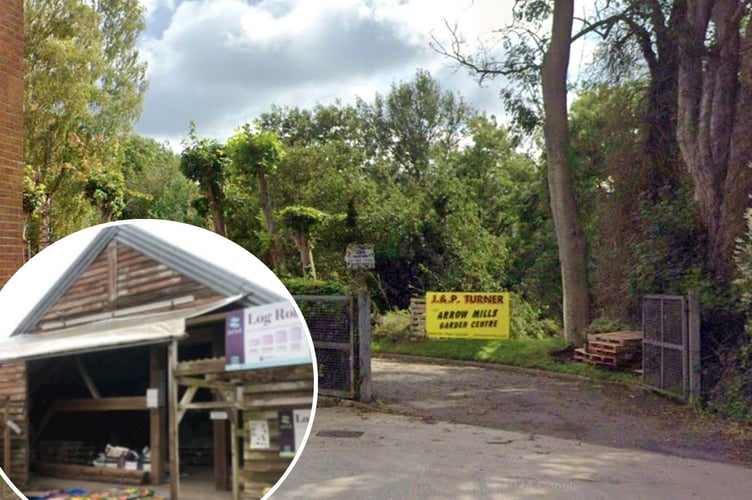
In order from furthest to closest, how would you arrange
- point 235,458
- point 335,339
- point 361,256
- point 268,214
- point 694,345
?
1. point 268,214
2. point 361,256
3. point 335,339
4. point 694,345
5. point 235,458

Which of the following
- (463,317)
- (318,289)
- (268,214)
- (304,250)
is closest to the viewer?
(318,289)

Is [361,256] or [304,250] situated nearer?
[361,256]

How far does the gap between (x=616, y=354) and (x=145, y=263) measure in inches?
728

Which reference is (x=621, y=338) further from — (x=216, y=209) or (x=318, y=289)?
(x=216, y=209)

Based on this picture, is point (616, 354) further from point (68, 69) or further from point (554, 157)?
point (68, 69)

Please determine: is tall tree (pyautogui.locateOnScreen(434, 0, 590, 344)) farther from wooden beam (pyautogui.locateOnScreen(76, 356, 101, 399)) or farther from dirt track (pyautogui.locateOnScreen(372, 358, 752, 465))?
wooden beam (pyautogui.locateOnScreen(76, 356, 101, 399))

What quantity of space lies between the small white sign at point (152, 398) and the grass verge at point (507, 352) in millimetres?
18003

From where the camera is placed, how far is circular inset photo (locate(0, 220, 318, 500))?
1366 mm

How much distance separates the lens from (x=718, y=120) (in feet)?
53.6

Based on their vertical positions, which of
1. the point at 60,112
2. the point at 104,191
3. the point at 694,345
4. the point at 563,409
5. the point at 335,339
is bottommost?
the point at 563,409

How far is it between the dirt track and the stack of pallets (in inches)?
38.0

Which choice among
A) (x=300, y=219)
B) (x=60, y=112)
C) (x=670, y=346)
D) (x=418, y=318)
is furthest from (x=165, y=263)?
(x=60, y=112)

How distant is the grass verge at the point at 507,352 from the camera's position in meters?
19.6

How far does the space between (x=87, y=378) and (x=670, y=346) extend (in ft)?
48.7
